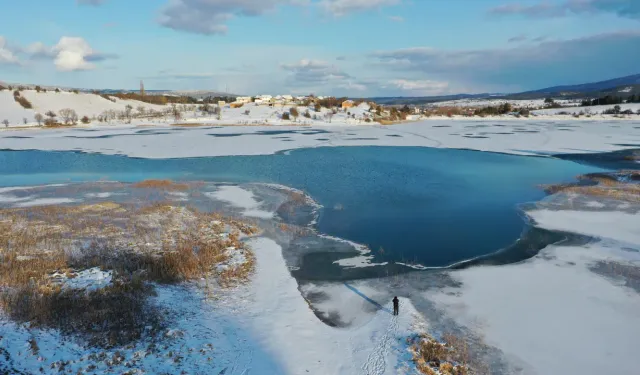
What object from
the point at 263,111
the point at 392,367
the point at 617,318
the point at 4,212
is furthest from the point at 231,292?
the point at 263,111

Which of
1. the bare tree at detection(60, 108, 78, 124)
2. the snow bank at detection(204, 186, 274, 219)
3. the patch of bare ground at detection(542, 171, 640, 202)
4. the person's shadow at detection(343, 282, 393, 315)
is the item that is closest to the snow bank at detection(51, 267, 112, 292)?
the person's shadow at detection(343, 282, 393, 315)

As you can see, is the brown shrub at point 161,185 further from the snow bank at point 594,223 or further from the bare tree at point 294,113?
the bare tree at point 294,113

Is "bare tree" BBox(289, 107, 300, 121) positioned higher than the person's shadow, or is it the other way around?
"bare tree" BBox(289, 107, 300, 121)

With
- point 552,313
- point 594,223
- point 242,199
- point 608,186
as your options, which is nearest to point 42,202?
point 242,199

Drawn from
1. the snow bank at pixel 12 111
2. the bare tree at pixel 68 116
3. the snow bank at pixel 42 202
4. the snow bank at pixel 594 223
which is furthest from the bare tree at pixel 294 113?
the snow bank at pixel 594 223

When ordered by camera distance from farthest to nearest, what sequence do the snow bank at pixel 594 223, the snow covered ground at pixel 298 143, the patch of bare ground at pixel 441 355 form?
the snow covered ground at pixel 298 143
the snow bank at pixel 594 223
the patch of bare ground at pixel 441 355

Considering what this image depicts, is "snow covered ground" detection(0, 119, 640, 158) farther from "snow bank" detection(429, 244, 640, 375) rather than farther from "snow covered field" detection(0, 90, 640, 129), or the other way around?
"snow bank" detection(429, 244, 640, 375)

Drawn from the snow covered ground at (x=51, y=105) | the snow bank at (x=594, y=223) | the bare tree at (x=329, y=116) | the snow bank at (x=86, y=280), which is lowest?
the snow bank at (x=86, y=280)
